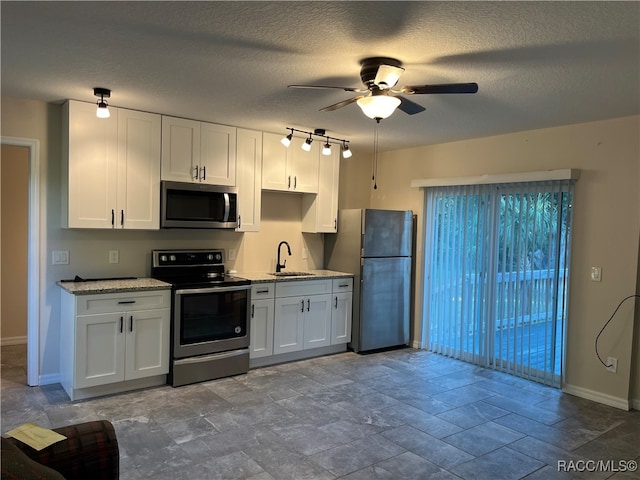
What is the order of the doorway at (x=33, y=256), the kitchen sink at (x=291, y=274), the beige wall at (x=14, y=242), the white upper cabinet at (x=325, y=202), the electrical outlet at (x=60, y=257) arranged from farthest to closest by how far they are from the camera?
1. the white upper cabinet at (x=325, y=202)
2. the beige wall at (x=14, y=242)
3. the kitchen sink at (x=291, y=274)
4. the electrical outlet at (x=60, y=257)
5. the doorway at (x=33, y=256)

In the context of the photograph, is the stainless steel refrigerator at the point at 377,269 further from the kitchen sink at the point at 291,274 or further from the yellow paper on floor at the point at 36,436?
the yellow paper on floor at the point at 36,436

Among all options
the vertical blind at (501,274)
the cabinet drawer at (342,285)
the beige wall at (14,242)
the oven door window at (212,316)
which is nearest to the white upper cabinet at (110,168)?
the oven door window at (212,316)

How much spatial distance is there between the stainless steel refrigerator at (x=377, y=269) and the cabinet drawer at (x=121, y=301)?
2086 mm

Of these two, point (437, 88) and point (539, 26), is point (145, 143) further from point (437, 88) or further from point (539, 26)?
point (539, 26)

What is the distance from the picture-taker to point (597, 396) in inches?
152

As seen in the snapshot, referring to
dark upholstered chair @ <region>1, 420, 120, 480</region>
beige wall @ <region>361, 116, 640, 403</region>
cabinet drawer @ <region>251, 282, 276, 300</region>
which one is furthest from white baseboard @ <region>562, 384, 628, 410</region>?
dark upholstered chair @ <region>1, 420, 120, 480</region>

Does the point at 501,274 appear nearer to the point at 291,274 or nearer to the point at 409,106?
the point at 291,274

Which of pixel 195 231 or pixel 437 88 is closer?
pixel 437 88

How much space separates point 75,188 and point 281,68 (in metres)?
2.05

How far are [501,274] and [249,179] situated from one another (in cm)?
266

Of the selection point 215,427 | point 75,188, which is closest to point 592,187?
point 215,427

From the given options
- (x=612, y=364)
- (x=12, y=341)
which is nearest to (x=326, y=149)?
(x=612, y=364)

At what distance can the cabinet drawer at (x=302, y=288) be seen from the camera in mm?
4586

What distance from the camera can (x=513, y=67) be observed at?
266 centimetres
